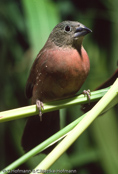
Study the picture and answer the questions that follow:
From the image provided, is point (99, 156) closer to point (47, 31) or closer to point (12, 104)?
point (12, 104)

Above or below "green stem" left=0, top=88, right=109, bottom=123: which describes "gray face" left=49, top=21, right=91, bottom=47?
above

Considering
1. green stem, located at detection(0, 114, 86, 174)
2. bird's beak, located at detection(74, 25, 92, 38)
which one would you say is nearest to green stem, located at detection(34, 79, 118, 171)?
green stem, located at detection(0, 114, 86, 174)

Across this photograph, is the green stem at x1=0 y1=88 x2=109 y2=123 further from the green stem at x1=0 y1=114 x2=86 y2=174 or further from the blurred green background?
the blurred green background

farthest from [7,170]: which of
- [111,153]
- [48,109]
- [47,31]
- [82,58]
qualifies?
[111,153]

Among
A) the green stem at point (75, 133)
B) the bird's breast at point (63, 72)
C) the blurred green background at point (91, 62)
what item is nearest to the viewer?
the green stem at point (75, 133)

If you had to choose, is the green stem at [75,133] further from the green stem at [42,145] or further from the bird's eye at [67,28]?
the bird's eye at [67,28]

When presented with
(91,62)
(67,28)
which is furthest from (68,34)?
(91,62)

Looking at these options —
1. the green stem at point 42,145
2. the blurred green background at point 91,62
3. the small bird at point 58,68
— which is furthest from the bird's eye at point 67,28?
the green stem at point 42,145
